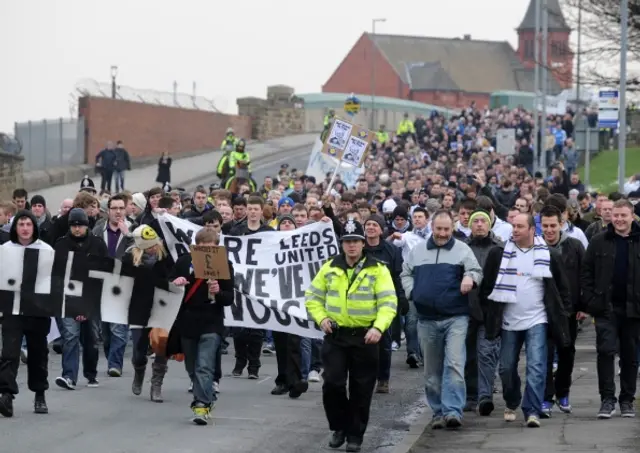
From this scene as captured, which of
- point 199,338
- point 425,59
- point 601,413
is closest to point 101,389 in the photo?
point 199,338

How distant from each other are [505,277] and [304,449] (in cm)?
226

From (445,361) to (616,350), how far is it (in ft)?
5.17

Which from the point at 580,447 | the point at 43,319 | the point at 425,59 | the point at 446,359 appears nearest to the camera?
the point at 580,447

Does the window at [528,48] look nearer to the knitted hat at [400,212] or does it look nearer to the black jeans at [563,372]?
the knitted hat at [400,212]

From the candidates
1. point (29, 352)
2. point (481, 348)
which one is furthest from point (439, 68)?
point (29, 352)

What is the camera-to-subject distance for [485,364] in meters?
12.7

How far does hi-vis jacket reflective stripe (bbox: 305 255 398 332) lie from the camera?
10977mm

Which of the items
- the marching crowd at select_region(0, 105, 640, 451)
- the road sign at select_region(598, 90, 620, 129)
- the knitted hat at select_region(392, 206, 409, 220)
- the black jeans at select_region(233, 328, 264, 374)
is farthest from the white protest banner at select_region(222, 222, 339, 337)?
the road sign at select_region(598, 90, 620, 129)

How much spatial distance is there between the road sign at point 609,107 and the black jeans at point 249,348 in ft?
48.7

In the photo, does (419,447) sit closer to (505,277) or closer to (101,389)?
(505,277)

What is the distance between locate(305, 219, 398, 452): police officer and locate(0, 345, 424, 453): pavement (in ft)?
1.21

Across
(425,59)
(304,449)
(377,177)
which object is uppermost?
(425,59)

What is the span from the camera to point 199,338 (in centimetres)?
1235

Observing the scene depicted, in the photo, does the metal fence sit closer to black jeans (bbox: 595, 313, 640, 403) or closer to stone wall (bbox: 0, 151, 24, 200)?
stone wall (bbox: 0, 151, 24, 200)
